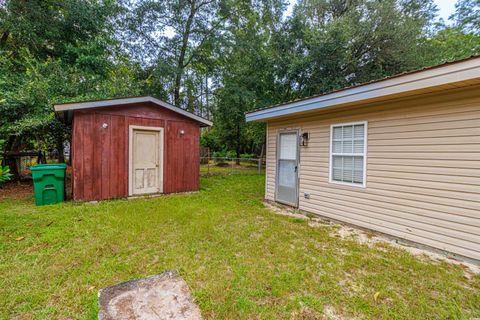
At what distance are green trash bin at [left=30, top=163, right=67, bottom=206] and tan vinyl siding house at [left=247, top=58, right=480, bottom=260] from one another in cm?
554

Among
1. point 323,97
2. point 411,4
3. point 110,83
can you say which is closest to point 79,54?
point 110,83

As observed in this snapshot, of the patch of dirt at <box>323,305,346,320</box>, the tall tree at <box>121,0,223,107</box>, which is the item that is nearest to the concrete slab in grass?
the patch of dirt at <box>323,305,346,320</box>

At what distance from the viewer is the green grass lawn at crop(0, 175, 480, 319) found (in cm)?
188

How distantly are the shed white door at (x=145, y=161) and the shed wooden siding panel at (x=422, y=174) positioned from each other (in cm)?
455

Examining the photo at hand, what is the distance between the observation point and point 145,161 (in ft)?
19.4

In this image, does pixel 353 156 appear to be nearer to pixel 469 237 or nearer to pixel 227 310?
pixel 469 237

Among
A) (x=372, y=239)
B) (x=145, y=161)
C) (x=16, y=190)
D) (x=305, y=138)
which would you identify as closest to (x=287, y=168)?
(x=305, y=138)

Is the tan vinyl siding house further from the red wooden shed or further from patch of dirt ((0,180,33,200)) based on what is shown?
patch of dirt ((0,180,33,200))

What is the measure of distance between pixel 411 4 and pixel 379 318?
14.8m

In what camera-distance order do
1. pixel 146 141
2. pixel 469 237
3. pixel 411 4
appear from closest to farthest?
1. pixel 469 237
2. pixel 146 141
3. pixel 411 4

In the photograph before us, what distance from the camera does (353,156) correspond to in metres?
3.91

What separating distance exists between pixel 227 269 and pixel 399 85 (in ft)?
11.2

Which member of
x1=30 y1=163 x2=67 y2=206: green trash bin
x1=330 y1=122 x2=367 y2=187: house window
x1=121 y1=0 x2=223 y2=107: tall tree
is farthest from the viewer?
x1=121 y1=0 x2=223 y2=107: tall tree

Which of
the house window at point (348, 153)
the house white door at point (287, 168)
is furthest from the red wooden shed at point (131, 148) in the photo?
the house window at point (348, 153)
